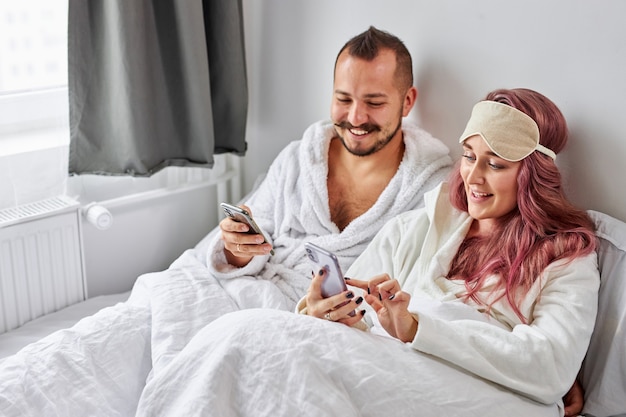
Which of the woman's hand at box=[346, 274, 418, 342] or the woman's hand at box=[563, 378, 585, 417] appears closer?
the woman's hand at box=[346, 274, 418, 342]

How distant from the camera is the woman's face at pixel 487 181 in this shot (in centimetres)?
178

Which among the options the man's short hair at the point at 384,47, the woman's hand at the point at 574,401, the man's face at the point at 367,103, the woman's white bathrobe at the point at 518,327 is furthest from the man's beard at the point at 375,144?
the woman's hand at the point at 574,401

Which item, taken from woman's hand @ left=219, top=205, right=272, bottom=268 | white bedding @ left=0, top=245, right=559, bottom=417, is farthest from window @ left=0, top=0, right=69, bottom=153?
white bedding @ left=0, top=245, right=559, bottom=417

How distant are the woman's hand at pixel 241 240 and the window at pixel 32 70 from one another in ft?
2.13

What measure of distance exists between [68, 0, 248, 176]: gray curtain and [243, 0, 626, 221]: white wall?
0.17 metres

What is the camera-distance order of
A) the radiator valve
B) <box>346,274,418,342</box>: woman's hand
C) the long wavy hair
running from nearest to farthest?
<box>346,274,418,342</box>: woman's hand, the long wavy hair, the radiator valve

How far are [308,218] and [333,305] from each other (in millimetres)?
583

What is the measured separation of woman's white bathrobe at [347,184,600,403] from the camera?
1.59 m

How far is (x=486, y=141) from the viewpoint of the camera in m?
1.76

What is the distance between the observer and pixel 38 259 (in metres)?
2.22

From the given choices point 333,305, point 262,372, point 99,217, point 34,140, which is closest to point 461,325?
point 333,305

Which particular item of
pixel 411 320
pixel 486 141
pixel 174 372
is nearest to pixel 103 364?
pixel 174 372

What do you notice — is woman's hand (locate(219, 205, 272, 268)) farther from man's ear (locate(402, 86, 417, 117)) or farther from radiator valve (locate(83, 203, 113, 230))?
man's ear (locate(402, 86, 417, 117))

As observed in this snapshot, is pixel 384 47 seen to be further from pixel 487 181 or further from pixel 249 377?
pixel 249 377
